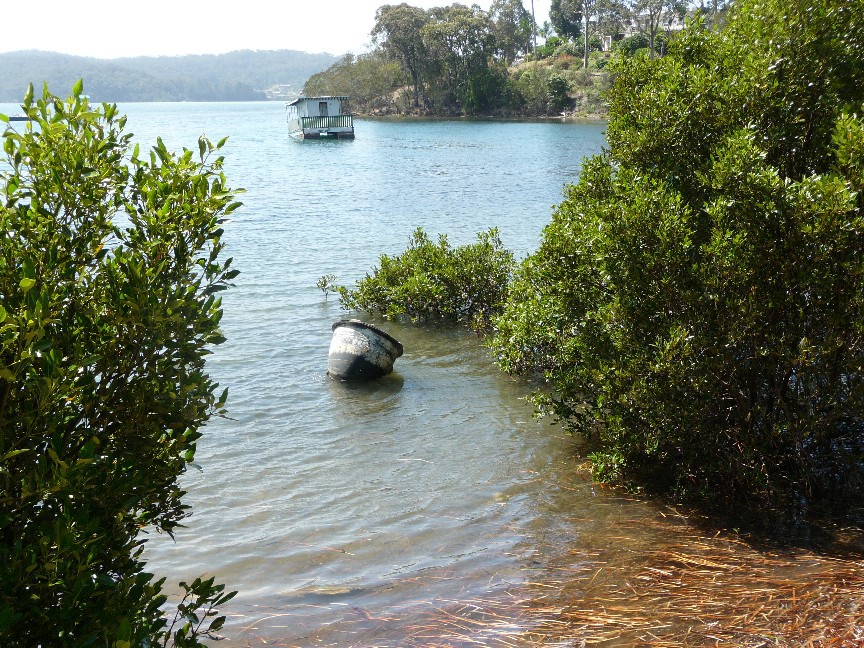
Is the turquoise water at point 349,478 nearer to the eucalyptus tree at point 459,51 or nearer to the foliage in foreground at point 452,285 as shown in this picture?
the foliage in foreground at point 452,285

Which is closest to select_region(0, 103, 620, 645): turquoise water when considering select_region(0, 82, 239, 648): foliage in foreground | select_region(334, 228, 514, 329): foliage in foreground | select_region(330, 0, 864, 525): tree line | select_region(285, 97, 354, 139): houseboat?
select_region(334, 228, 514, 329): foliage in foreground

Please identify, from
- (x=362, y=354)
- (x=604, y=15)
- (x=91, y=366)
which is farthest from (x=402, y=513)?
(x=604, y=15)

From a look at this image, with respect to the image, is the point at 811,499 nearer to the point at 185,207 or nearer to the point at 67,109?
the point at 185,207

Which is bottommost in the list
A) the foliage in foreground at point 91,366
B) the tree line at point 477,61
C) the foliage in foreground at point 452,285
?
the foliage in foreground at point 452,285

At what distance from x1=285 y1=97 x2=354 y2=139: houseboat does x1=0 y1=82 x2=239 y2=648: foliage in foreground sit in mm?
75365

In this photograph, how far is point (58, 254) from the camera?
2.88 metres

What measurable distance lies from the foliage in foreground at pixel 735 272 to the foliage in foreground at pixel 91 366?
4115 mm

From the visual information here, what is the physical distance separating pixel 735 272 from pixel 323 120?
246 feet

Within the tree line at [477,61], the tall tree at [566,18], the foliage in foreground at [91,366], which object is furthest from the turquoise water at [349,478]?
the tall tree at [566,18]

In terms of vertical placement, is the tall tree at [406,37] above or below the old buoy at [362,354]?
above

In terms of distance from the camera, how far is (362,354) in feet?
38.1

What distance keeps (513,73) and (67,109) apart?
114566mm

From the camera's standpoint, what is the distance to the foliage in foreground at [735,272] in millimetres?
5695

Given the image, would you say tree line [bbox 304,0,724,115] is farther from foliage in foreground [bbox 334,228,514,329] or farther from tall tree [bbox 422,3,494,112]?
foliage in foreground [bbox 334,228,514,329]
